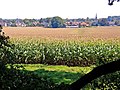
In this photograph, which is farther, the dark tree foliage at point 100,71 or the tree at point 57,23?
the tree at point 57,23

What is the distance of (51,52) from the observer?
2819cm

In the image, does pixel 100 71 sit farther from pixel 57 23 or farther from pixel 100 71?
pixel 57 23

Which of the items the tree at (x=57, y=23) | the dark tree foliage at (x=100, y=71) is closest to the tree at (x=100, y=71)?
the dark tree foliage at (x=100, y=71)

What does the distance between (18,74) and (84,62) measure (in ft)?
72.7

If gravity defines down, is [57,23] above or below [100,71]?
below

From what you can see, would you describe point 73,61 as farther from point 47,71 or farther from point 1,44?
point 1,44

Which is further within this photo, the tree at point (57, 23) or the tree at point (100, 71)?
the tree at point (57, 23)

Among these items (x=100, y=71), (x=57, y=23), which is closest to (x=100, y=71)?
(x=100, y=71)

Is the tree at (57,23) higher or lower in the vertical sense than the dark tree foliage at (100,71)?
lower

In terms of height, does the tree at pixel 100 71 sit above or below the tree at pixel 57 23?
above

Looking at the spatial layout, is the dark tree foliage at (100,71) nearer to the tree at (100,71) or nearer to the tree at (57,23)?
the tree at (100,71)

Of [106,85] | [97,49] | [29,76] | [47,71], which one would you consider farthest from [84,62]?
[29,76]

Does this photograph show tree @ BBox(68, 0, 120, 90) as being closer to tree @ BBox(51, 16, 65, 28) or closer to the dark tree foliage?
the dark tree foliage

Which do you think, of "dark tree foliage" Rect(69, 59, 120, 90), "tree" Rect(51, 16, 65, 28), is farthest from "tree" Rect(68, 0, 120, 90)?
"tree" Rect(51, 16, 65, 28)
